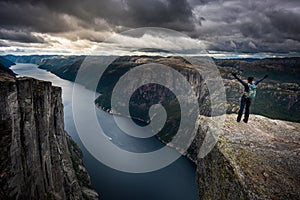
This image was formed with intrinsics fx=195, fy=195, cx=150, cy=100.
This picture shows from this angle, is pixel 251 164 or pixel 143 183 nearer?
pixel 251 164

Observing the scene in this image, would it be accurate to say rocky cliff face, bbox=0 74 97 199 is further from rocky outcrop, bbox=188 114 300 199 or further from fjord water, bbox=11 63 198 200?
fjord water, bbox=11 63 198 200

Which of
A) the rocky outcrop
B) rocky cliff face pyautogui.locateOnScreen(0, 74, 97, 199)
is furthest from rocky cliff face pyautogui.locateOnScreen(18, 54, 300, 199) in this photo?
rocky cliff face pyautogui.locateOnScreen(0, 74, 97, 199)

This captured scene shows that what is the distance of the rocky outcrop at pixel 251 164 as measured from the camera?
6.13 m

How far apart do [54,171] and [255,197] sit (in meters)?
61.6

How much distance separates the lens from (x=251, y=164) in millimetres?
7059

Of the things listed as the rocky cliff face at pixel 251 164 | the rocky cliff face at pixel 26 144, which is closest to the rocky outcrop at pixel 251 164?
the rocky cliff face at pixel 251 164

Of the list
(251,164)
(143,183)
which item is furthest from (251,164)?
(143,183)

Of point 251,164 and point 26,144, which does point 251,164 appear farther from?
point 26,144

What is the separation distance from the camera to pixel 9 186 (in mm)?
34594

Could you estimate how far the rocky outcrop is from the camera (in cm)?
613

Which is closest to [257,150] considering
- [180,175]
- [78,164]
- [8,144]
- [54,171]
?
[8,144]

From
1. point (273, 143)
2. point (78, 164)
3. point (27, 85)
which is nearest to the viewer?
point (273, 143)

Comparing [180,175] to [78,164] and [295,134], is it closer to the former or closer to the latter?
[78,164]

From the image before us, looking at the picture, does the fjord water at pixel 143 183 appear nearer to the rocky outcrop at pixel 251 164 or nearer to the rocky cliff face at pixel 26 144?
the rocky cliff face at pixel 26 144
